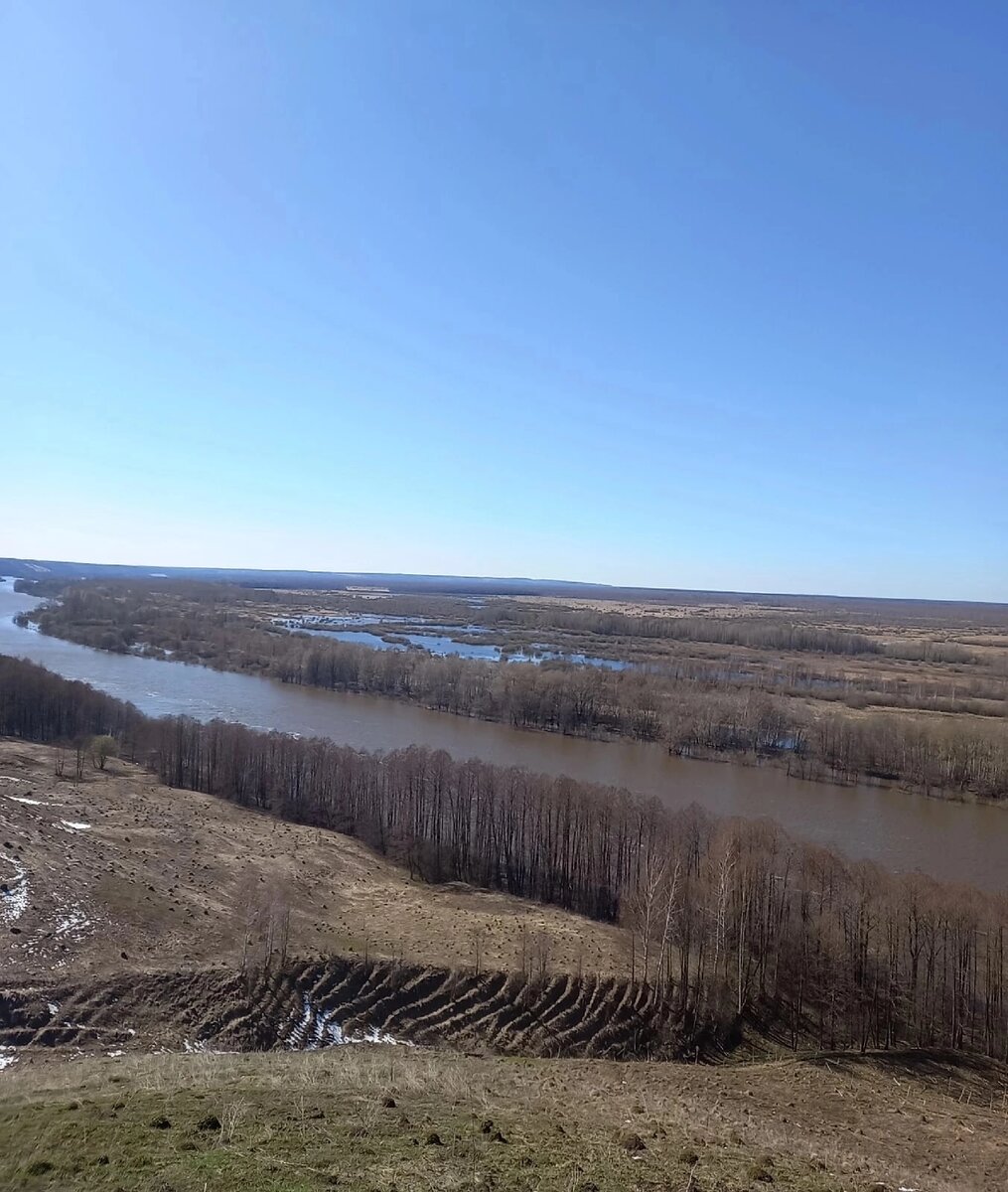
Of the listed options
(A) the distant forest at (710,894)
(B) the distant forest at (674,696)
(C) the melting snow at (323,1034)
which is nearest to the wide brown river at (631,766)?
(B) the distant forest at (674,696)

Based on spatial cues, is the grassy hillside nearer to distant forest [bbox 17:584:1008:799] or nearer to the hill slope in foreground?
the hill slope in foreground

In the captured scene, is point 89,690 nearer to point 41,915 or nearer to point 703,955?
point 41,915

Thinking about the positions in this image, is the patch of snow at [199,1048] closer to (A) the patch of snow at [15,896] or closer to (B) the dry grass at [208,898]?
(B) the dry grass at [208,898]

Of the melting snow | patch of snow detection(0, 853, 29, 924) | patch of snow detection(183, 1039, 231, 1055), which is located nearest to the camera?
patch of snow detection(183, 1039, 231, 1055)

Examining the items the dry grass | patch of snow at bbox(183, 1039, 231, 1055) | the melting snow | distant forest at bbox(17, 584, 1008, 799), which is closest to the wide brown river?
distant forest at bbox(17, 584, 1008, 799)

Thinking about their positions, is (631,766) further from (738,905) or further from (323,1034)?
(323,1034)

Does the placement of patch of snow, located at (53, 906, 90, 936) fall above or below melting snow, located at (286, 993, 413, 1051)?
above

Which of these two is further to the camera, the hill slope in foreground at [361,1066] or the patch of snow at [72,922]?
the patch of snow at [72,922]
